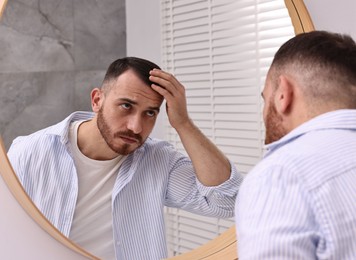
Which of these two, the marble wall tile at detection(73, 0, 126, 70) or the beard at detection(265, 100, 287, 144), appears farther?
the marble wall tile at detection(73, 0, 126, 70)

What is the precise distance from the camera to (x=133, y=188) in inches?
43.2

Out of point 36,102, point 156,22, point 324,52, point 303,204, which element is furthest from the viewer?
point 156,22

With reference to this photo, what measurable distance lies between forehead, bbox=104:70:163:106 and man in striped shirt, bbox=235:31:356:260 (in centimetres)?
38

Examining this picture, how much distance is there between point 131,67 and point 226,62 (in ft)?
0.66

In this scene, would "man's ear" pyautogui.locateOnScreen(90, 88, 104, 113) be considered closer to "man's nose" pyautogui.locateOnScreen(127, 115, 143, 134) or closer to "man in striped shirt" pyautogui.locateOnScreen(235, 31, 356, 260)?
"man's nose" pyautogui.locateOnScreen(127, 115, 143, 134)

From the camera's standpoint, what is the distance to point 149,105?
1.06 meters

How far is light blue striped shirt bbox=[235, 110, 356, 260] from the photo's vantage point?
1.99 feet

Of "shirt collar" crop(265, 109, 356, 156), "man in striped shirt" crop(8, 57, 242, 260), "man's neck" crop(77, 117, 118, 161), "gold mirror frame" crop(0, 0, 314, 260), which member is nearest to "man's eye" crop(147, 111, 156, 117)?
"man in striped shirt" crop(8, 57, 242, 260)

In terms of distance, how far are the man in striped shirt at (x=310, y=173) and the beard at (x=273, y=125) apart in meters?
0.04

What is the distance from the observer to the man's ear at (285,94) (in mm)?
732

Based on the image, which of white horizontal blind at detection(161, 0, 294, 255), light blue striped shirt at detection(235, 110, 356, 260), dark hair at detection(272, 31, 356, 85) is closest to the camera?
light blue striped shirt at detection(235, 110, 356, 260)

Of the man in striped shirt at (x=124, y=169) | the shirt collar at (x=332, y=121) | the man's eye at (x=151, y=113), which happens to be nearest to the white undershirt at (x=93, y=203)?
the man in striped shirt at (x=124, y=169)

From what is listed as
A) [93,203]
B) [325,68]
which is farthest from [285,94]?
[93,203]

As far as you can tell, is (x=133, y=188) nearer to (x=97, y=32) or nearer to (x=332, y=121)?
(x=97, y=32)
